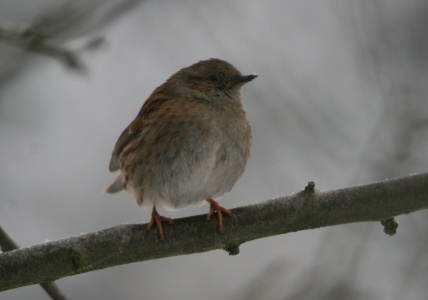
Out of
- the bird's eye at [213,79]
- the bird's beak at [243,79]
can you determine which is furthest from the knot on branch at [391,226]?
the bird's eye at [213,79]

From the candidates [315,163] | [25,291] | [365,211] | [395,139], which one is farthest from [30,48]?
[25,291]

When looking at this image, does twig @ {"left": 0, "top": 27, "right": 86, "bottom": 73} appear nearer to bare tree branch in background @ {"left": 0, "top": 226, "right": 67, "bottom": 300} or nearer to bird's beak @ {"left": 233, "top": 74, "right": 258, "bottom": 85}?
bare tree branch in background @ {"left": 0, "top": 226, "right": 67, "bottom": 300}

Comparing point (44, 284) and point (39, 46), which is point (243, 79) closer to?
point (39, 46)

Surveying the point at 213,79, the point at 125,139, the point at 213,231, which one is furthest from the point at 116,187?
the point at 213,231

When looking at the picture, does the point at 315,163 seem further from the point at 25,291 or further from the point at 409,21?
the point at 25,291

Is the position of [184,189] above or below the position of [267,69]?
below

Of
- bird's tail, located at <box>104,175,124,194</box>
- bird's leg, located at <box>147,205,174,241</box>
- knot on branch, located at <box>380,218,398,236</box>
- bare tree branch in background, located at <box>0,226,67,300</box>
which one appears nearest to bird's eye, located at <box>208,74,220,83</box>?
bird's tail, located at <box>104,175,124,194</box>
